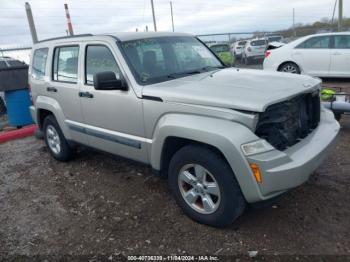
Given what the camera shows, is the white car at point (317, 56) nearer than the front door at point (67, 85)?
No

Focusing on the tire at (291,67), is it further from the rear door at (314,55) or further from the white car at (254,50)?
the white car at (254,50)

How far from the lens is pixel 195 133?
9.89 ft

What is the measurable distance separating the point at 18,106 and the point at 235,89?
634 cm

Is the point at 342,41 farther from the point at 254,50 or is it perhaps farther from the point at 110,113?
the point at 254,50

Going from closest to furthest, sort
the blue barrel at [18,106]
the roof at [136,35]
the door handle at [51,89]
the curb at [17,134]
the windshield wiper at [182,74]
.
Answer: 1. the windshield wiper at [182,74]
2. the roof at [136,35]
3. the door handle at [51,89]
4. the curb at [17,134]
5. the blue barrel at [18,106]

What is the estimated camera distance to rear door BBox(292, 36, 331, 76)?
388 inches

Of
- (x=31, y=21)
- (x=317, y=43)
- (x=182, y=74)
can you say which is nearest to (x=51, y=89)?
(x=182, y=74)

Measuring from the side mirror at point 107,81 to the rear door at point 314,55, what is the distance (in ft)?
25.9

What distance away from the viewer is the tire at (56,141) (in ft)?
17.1

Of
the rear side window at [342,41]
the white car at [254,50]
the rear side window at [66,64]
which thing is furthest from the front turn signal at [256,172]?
the white car at [254,50]

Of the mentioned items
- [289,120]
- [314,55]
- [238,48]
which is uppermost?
[289,120]

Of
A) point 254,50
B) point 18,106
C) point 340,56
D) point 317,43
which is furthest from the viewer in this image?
point 254,50

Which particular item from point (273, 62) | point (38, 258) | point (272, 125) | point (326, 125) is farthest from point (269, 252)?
point (273, 62)

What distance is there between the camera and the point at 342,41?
9.70m
